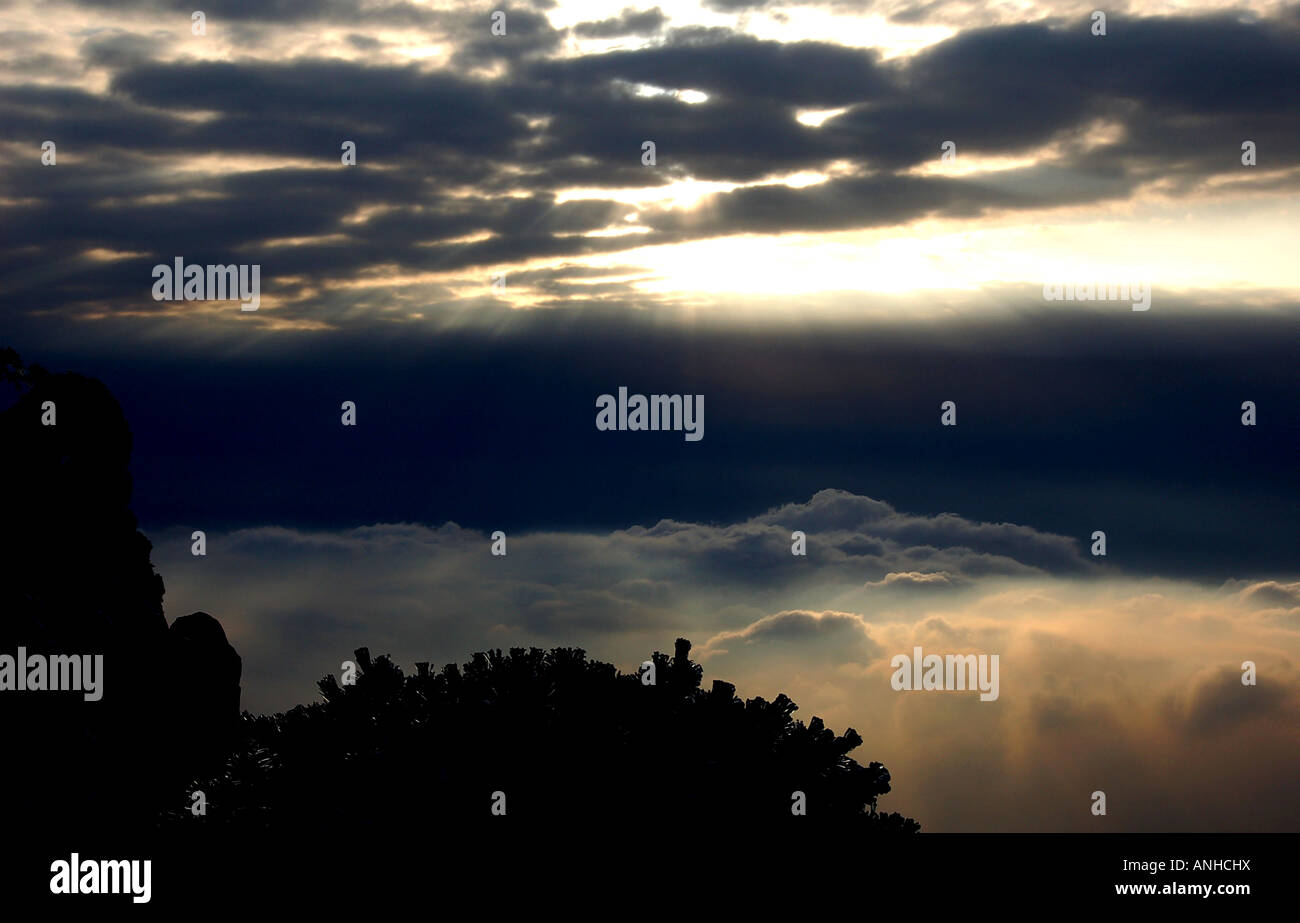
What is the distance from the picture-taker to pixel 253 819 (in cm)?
2438

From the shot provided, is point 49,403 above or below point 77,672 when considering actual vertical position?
above

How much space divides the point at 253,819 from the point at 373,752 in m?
2.93

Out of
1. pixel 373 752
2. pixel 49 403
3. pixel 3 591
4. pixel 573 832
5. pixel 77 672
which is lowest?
pixel 573 832

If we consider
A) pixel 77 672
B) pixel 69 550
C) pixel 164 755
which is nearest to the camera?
pixel 77 672

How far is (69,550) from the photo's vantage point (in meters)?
34.2

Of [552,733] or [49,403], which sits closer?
[552,733]
